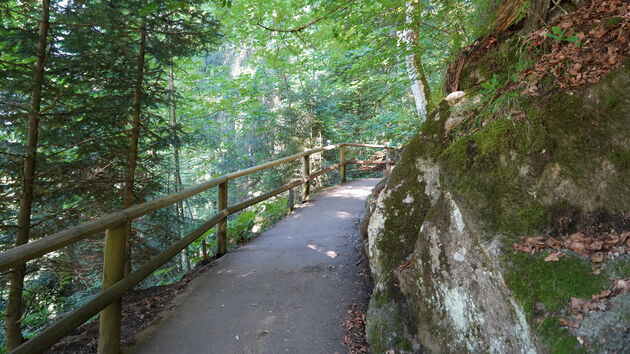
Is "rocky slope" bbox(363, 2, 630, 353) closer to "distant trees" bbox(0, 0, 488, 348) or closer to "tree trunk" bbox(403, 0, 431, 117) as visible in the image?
"distant trees" bbox(0, 0, 488, 348)

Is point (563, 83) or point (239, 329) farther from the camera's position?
point (239, 329)

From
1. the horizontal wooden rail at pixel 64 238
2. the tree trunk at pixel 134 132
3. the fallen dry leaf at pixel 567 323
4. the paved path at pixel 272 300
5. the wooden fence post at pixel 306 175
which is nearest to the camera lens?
the fallen dry leaf at pixel 567 323

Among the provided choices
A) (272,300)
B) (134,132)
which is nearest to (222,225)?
(272,300)

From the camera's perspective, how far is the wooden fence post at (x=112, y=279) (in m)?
2.47

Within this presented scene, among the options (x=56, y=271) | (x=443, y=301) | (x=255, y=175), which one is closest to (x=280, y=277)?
(x=443, y=301)

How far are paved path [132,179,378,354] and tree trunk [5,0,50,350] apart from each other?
1.73 meters

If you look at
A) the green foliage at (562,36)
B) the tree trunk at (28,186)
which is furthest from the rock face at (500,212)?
the tree trunk at (28,186)

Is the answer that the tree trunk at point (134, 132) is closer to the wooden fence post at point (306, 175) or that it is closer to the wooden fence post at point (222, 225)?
the wooden fence post at point (222, 225)

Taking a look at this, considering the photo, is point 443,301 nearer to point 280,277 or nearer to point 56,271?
point 280,277

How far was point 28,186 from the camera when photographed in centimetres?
373

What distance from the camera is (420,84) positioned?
23.1 ft

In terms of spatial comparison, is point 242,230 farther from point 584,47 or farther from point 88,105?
point 584,47

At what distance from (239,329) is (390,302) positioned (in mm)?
1377

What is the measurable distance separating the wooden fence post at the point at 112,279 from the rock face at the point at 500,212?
2.02 m
